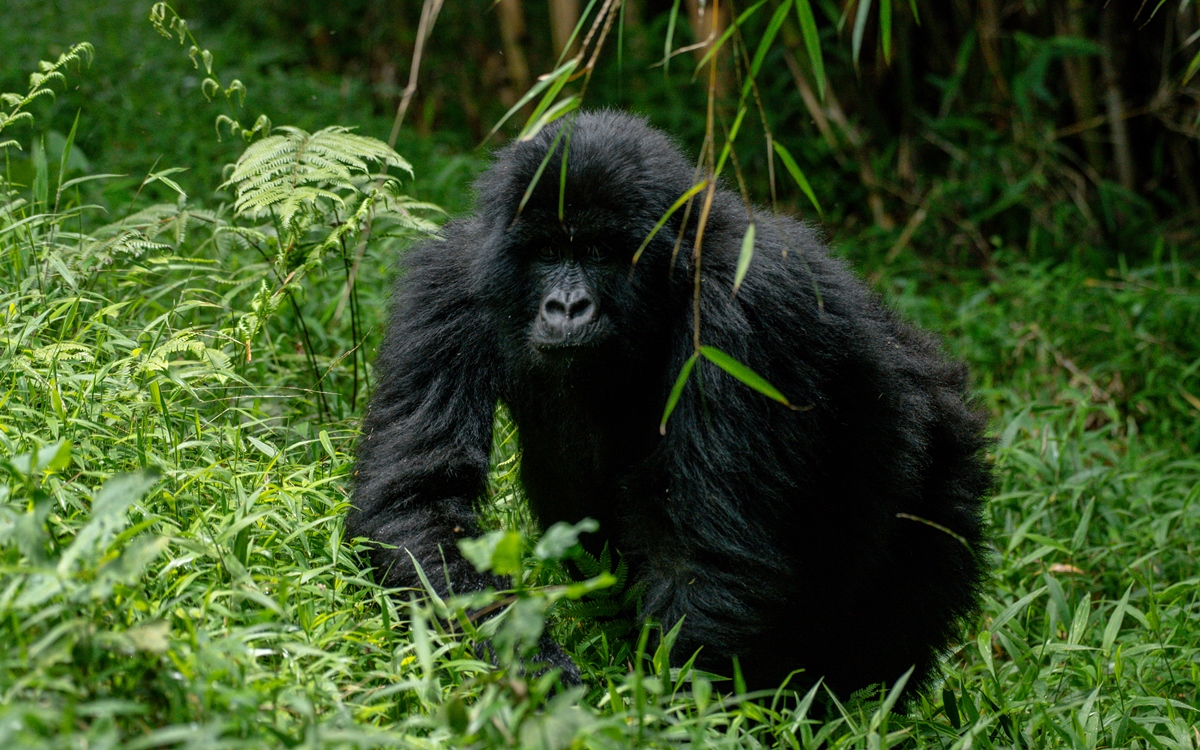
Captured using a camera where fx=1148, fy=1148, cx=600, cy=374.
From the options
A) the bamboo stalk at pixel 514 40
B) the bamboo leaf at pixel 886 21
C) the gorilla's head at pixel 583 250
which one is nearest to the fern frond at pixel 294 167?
the gorilla's head at pixel 583 250

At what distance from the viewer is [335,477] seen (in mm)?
3883

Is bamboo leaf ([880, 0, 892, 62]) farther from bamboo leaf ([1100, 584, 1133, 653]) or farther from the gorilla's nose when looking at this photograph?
bamboo leaf ([1100, 584, 1133, 653])

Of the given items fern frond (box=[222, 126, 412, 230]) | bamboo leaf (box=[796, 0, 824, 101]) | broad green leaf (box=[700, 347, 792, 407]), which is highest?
bamboo leaf (box=[796, 0, 824, 101])

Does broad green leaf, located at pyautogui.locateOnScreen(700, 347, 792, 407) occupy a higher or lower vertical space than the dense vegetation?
higher

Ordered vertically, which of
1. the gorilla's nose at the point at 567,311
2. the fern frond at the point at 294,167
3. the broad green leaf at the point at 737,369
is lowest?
the gorilla's nose at the point at 567,311

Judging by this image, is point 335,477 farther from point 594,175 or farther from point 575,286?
point 594,175

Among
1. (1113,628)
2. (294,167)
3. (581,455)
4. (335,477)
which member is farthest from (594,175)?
(1113,628)

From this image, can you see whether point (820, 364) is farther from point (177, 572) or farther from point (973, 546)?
point (177, 572)

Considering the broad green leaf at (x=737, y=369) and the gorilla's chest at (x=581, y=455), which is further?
the gorilla's chest at (x=581, y=455)

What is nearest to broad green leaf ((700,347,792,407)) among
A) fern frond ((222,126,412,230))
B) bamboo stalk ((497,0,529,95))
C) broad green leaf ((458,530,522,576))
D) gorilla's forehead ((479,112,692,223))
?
broad green leaf ((458,530,522,576))

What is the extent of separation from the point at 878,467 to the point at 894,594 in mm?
581

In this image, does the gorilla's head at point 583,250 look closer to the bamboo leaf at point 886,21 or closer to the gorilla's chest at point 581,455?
the gorilla's chest at point 581,455

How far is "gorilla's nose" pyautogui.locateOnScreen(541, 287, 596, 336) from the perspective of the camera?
11.7 ft

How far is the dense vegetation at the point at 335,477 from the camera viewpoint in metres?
2.27
